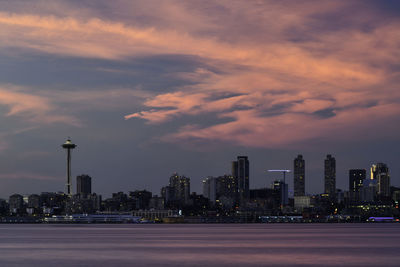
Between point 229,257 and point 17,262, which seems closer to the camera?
point 17,262

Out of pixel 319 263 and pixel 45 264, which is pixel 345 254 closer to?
pixel 319 263

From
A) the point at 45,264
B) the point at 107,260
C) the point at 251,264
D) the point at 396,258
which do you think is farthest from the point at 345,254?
the point at 45,264

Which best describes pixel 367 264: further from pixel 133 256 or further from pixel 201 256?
pixel 133 256

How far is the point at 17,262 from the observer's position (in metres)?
99.0

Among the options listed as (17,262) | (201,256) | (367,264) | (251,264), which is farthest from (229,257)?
(17,262)

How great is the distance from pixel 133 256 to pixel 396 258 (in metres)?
38.0

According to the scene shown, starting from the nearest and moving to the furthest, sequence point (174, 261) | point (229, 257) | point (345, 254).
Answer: point (174, 261)
point (229, 257)
point (345, 254)

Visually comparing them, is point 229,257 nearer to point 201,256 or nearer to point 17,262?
point 201,256

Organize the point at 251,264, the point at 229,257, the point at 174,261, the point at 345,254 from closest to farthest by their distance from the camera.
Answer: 1. the point at 251,264
2. the point at 174,261
3. the point at 229,257
4. the point at 345,254

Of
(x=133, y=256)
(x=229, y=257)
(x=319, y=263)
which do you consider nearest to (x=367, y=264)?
(x=319, y=263)

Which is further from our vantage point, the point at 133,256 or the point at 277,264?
the point at 133,256

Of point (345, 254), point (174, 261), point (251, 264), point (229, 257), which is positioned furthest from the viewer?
point (345, 254)

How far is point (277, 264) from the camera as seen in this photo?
94750 millimetres

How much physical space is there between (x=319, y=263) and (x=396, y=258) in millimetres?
16339
